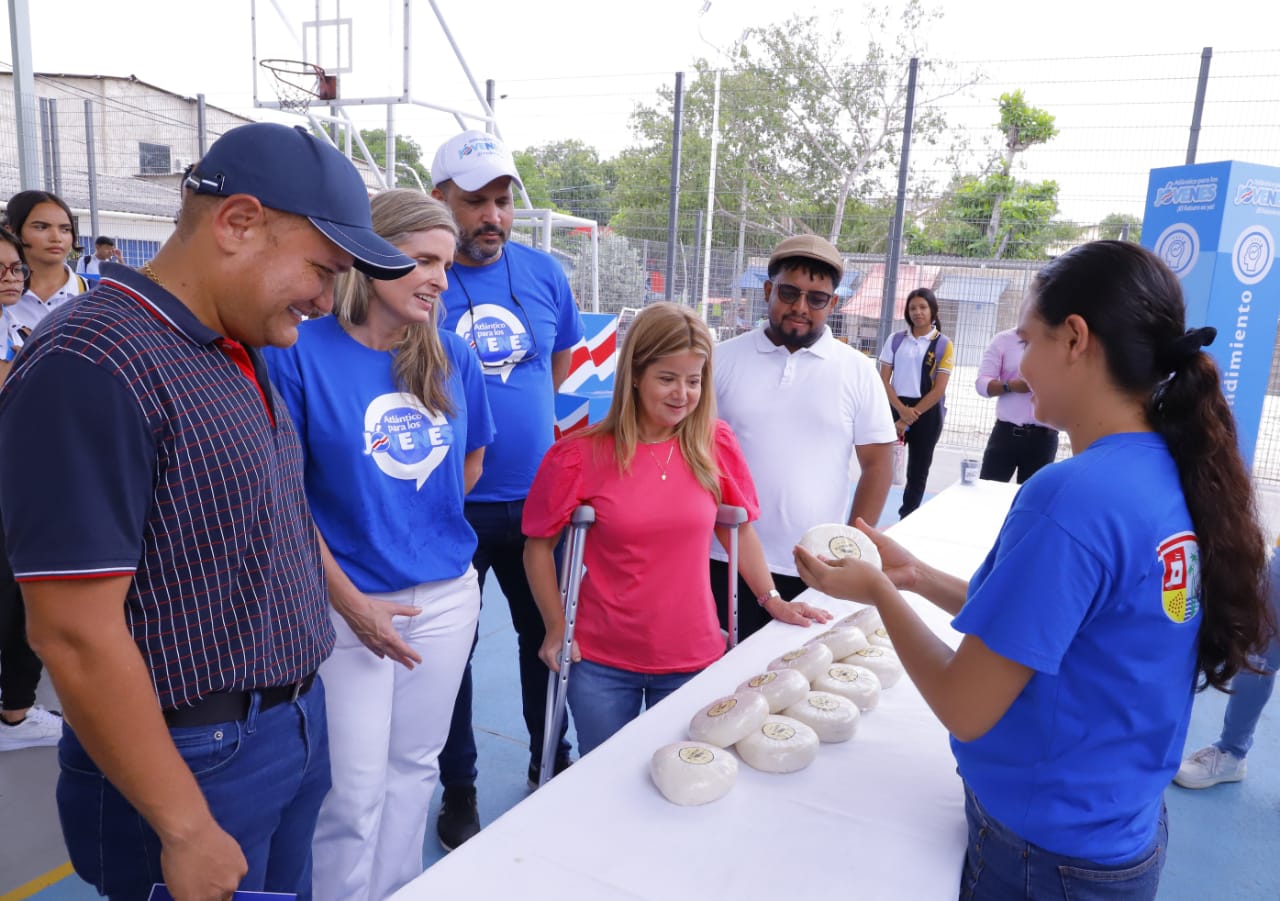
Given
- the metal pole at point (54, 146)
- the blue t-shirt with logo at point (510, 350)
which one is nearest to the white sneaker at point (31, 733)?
the blue t-shirt with logo at point (510, 350)

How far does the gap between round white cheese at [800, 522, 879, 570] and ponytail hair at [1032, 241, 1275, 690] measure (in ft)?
2.12

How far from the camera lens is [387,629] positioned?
5.50ft

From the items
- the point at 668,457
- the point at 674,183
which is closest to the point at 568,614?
the point at 668,457

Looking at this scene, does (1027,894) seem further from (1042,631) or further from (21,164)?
(21,164)

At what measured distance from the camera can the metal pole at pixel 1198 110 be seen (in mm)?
5168

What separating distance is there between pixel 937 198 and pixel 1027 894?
5.96 metres

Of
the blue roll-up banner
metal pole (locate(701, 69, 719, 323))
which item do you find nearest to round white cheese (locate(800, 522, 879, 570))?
the blue roll-up banner

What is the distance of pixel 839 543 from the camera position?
1702mm

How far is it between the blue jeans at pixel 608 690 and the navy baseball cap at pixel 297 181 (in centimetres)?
121

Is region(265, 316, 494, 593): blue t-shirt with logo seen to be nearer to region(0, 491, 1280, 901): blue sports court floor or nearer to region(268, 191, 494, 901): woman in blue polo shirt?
region(268, 191, 494, 901): woman in blue polo shirt

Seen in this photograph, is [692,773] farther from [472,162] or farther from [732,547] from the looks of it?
[472,162]

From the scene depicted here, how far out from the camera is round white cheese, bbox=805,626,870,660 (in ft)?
6.27

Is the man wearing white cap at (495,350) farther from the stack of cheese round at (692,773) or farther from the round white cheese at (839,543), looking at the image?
the stack of cheese round at (692,773)

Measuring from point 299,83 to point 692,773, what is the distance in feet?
31.0
